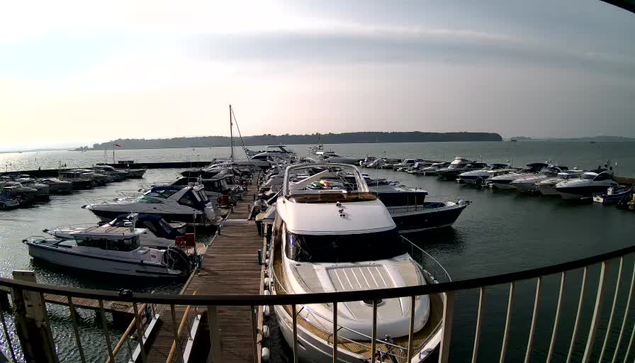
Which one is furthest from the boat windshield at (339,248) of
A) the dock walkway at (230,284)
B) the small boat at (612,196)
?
the small boat at (612,196)

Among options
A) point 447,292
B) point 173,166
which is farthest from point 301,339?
point 173,166

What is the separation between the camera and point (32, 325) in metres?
2.59

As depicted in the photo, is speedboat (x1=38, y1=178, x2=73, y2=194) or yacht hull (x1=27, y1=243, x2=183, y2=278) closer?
yacht hull (x1=27, y1=243, x2=183, y2=278)

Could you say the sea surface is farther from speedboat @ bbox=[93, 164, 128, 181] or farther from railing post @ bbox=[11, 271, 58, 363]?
speedboat @ bbox=[93, 164, 128, 181]

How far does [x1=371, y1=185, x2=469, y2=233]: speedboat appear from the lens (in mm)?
22766

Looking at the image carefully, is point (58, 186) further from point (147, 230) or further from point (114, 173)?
point (147, 230)

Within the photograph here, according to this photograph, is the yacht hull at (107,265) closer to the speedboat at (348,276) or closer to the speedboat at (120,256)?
the speedboat at (120,256)

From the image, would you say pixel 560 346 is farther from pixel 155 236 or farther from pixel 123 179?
pixel 123 179

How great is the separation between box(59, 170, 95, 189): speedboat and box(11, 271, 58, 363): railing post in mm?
53955

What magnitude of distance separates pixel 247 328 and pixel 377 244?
13.0 ft

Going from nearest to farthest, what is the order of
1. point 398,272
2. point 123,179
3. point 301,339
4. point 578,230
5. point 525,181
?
point 301,339 < point 398,272 < point 578,230 < point 525,181 < point 123,179

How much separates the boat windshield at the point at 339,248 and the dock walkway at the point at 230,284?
2064 millimetres

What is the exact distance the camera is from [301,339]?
277 inches

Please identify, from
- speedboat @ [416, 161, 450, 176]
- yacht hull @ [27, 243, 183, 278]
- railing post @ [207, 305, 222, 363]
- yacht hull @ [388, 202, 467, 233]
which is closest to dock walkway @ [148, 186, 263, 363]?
railing post @ [207, 305, 222, 363]
